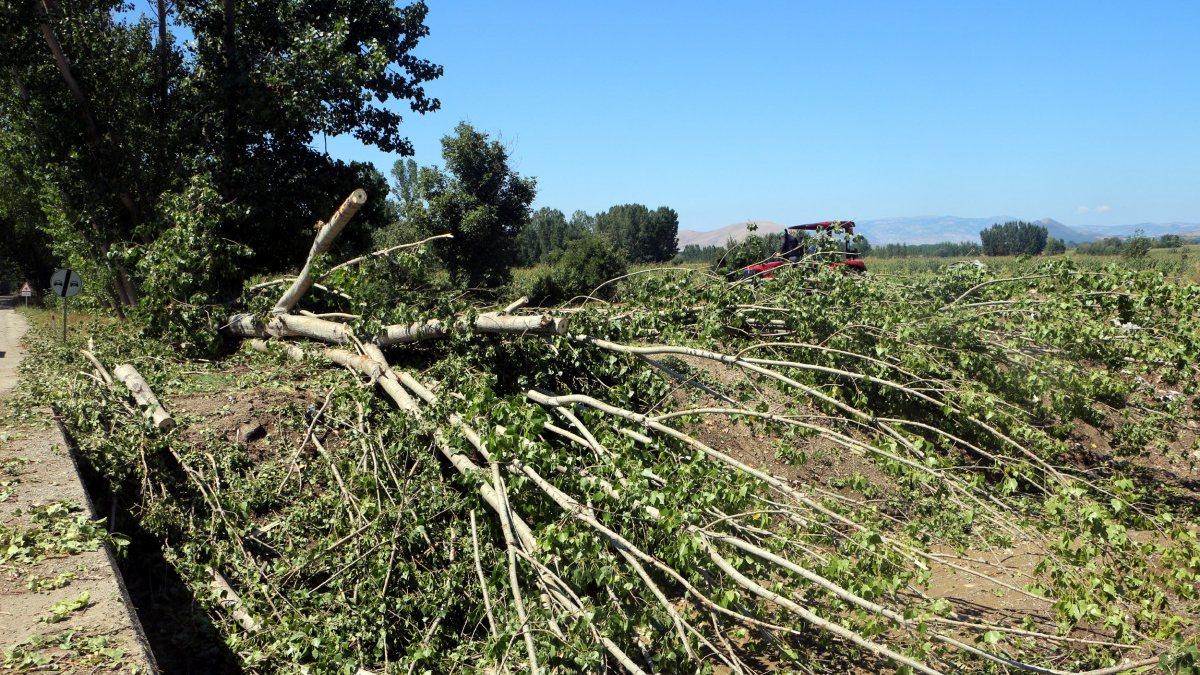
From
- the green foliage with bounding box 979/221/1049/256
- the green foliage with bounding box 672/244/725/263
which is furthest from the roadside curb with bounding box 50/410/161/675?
the green foliage with bounding box 979/221/1049/256

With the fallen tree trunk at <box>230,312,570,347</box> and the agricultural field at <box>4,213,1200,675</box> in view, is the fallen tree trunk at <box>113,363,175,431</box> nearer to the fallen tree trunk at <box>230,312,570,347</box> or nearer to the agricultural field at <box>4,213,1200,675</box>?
the agricultural field at <box>4,213,1200,675</box>

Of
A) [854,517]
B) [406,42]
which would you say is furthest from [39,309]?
[854,517]

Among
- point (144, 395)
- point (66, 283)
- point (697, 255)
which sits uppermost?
point (66, 283)

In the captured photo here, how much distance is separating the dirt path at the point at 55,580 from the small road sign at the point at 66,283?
981 centimetres

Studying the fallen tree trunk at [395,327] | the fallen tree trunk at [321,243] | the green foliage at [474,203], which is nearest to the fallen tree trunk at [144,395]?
the fallen tree trunk at [395,327]

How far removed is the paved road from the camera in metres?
9.85

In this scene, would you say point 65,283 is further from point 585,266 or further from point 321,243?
point 585,266

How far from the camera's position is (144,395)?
5.81 meters

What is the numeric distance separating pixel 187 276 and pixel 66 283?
8334 mm

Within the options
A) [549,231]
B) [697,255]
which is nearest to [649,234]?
[697,255]

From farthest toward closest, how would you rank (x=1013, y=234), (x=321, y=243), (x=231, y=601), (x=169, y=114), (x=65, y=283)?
(x=1013, y=234)
(x=65, y=283)
(x=169, y=114)
(x=321, y=243)
(x=231, y=601)

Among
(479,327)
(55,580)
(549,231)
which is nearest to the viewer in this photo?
(55,580)

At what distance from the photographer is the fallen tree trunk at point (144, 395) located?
543cm

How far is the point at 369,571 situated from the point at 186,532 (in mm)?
1362
